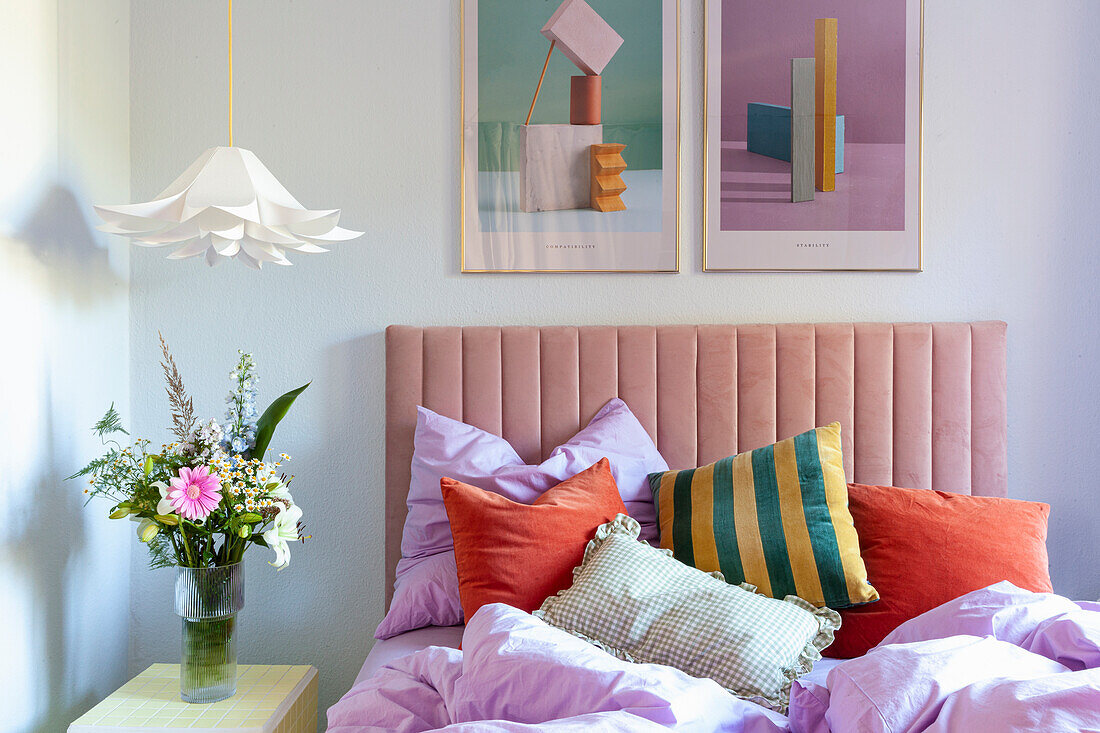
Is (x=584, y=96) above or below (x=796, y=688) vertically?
above

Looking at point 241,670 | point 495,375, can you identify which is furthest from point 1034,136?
point 241,670

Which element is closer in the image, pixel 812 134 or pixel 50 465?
pixel 50 465

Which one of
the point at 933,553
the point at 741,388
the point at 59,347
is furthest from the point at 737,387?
the point at 59,347

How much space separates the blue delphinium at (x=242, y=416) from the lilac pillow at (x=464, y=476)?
417 millimetres

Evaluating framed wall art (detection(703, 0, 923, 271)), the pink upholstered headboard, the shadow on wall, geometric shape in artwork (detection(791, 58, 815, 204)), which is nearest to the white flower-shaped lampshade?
the shadow on wall

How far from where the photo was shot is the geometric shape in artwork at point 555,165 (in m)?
2.22

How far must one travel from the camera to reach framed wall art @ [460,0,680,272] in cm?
221

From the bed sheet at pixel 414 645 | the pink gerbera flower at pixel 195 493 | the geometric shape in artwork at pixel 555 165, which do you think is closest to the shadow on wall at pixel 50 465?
the pink gerbera flower at pixel 195 493

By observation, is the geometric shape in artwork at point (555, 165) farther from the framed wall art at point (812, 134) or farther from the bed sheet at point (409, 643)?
the bed sheet at point (409, 643)

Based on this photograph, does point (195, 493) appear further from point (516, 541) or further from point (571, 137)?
point (571, 137)

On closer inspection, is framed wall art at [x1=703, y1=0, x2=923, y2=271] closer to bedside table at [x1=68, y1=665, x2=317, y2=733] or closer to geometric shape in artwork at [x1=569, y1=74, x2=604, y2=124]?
geometric shape in artwork at [x1=569, y1=74, x2=604, y2=124]

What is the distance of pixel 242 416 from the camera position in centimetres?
186

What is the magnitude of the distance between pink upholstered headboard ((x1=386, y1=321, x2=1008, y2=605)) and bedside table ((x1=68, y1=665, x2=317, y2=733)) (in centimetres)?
70

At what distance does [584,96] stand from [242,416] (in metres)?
1.27
